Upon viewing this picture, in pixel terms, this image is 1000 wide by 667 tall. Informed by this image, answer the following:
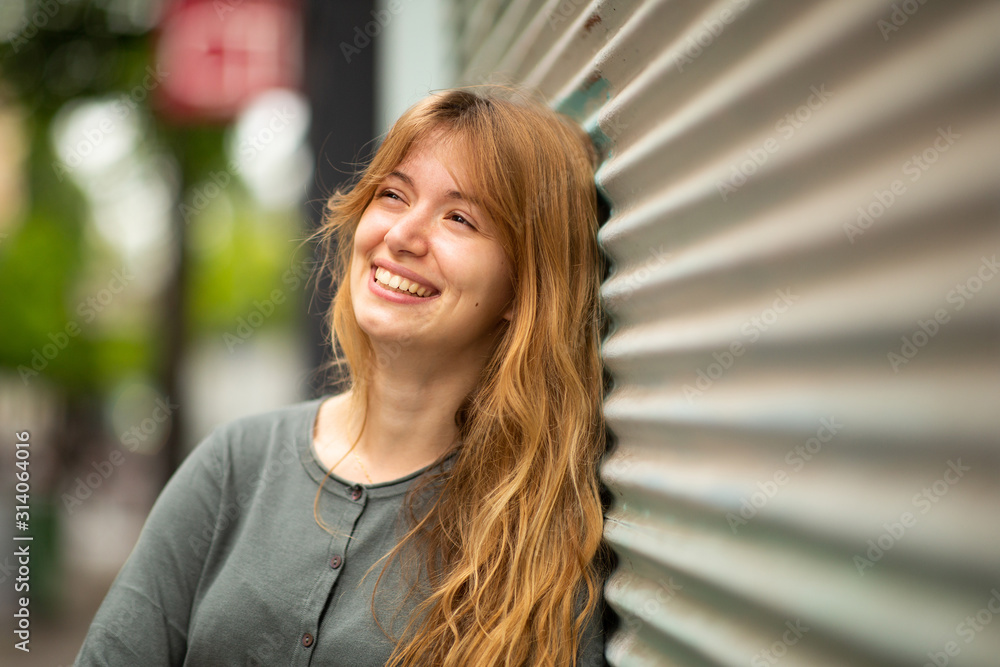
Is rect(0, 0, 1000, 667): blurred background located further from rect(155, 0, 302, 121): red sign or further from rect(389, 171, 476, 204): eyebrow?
rect(155, 0, 302, 121): red sign

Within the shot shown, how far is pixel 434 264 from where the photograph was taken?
1811 mm

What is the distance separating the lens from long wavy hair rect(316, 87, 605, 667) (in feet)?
5.36

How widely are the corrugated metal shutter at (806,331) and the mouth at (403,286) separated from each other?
1.54 ft

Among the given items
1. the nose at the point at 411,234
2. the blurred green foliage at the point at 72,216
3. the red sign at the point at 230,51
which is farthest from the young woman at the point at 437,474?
the blurred green foliage at the point at 72,216

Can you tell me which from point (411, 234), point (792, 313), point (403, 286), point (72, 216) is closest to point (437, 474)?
point (403, 286)

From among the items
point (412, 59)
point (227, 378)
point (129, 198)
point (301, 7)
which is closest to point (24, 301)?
point (129, 198)

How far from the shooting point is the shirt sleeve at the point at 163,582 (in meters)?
1.82

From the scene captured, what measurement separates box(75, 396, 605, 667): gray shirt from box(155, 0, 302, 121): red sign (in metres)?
2.61

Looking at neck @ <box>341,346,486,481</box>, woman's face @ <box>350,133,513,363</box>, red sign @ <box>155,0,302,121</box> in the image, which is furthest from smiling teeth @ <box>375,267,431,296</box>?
red sign @ <box>155,0,302,121</box>

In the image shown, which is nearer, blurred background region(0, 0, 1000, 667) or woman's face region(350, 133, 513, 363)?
blurred background region(0, 0, 1000, 667)

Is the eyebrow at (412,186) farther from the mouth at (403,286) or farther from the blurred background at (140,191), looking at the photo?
the blurred background at (140,191)

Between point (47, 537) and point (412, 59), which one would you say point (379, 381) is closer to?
point (412, 59)

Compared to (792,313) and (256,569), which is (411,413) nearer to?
(256,569)

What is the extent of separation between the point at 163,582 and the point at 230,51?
3.12 metres
